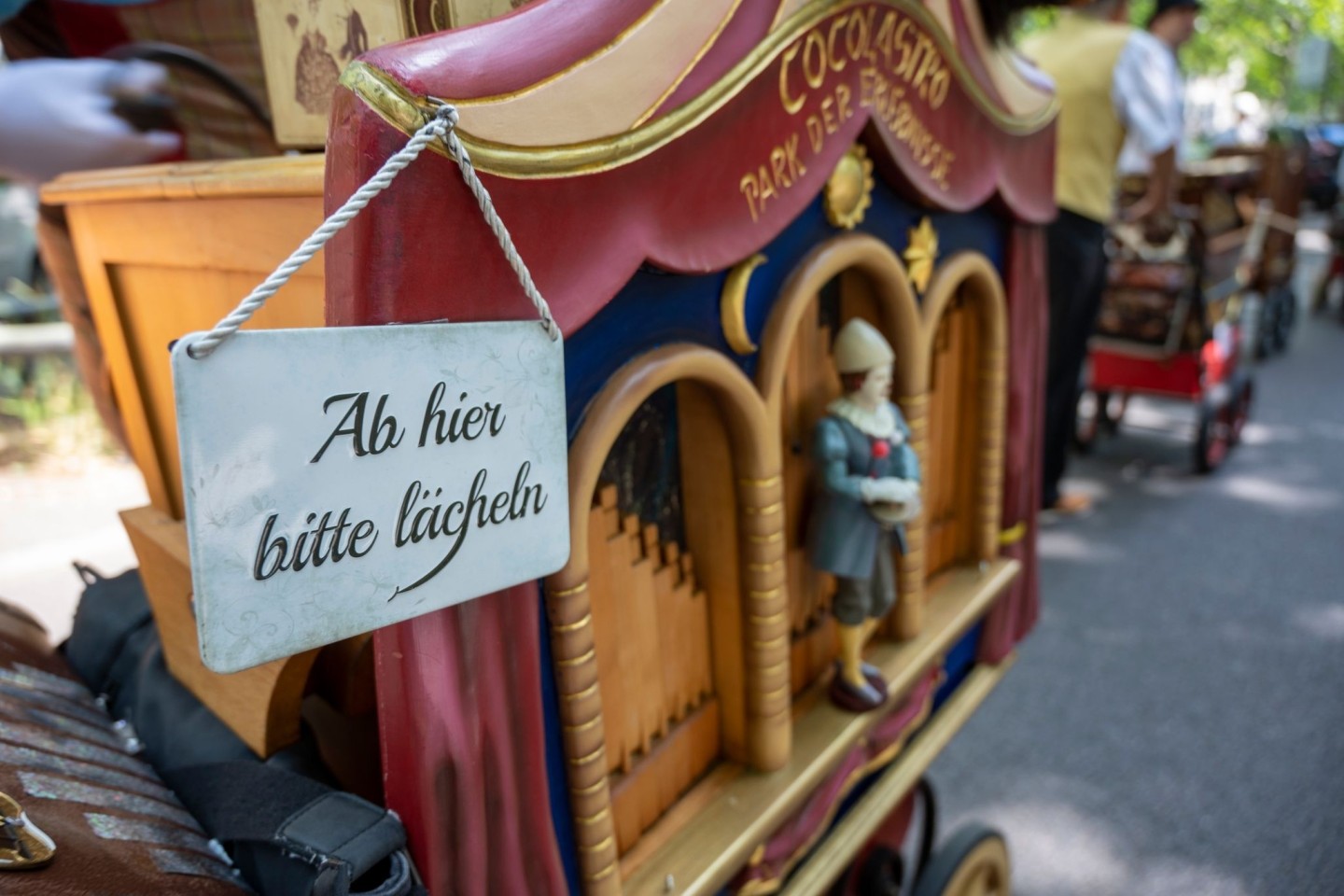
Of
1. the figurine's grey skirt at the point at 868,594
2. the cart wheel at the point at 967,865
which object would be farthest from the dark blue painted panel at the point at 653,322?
the cart wheel at the point at 967,865

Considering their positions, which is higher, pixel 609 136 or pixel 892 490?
pixel 609 136

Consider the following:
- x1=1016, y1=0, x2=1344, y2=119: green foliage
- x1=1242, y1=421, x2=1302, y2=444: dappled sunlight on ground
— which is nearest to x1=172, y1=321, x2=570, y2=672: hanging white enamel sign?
x1=1242, y1=421, x2=1302, y2=444: dappled sunlight on ground

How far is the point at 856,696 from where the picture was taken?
1.12m

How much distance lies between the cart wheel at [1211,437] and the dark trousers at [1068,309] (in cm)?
163

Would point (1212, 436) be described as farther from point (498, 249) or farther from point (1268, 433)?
point (498, 249)

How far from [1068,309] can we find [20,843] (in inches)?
99.9

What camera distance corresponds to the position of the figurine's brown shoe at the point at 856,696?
111 cm

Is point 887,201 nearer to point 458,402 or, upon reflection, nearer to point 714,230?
point 714,230

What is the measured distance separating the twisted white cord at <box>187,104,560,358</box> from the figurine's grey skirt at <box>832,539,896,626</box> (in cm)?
61

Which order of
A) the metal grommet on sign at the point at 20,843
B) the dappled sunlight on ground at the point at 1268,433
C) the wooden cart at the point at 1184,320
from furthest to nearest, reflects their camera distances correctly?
the dappled sunlight on ground at the point at 1268,433
the wooden cart at the point at 1184,320
the metal grommet on sign at the point at 20,843

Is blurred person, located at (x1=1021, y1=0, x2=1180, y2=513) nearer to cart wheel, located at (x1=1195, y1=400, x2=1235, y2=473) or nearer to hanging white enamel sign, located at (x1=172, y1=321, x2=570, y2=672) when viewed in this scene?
cart wheel, located at (x1=1195, y1=400, x2=1235, y2=473)

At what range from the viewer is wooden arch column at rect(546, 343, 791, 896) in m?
0.71

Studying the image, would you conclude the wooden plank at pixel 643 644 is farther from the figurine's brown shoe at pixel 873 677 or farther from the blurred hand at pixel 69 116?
the blurred hand at pixel 69 116

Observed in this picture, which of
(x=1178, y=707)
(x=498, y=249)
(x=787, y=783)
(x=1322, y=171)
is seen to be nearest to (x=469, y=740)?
(x=498, y=249)
